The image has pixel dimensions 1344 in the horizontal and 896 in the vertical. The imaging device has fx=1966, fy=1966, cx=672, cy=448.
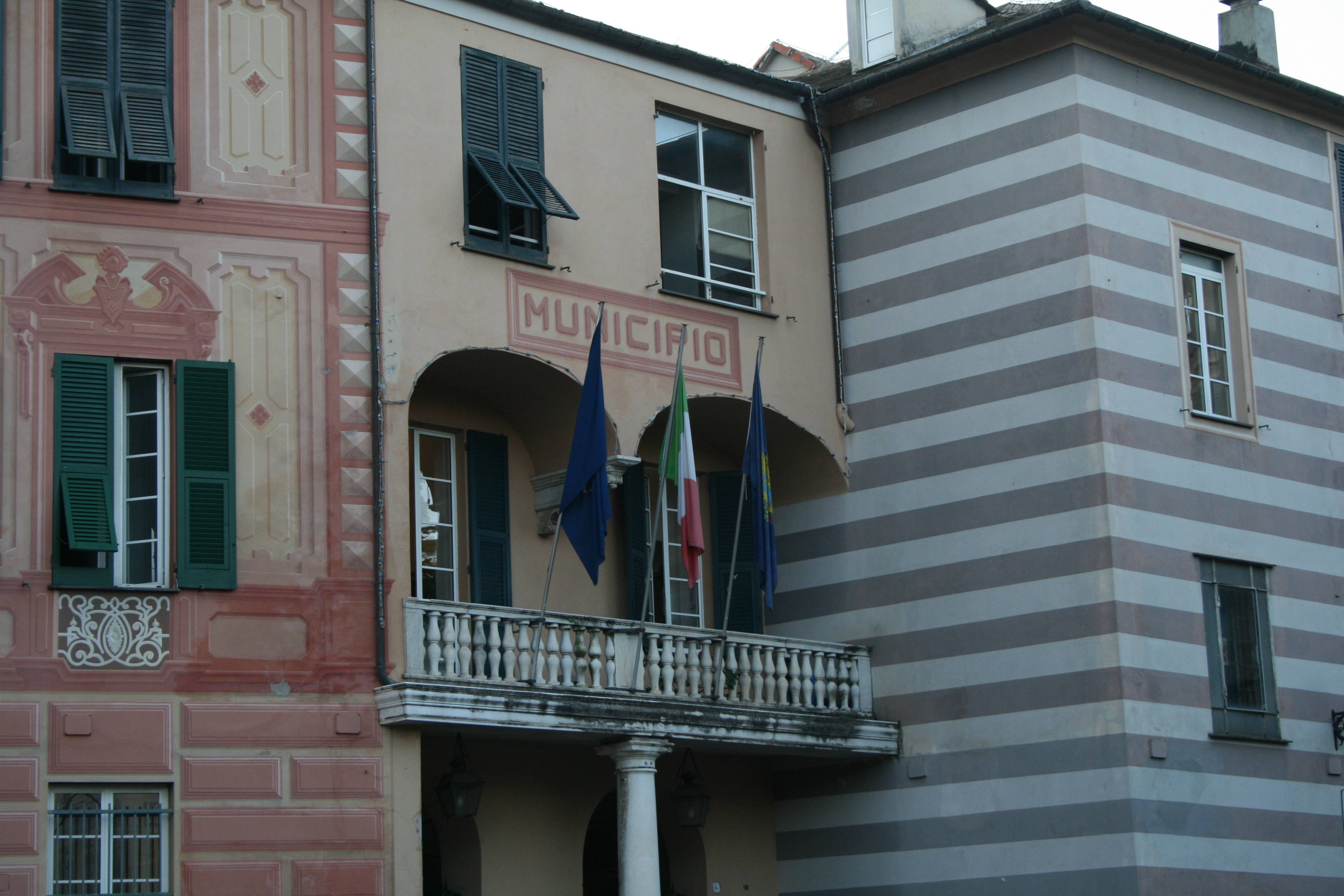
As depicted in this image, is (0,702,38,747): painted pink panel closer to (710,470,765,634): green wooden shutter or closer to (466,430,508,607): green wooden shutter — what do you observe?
(466,430,508,607): green wooden shutter

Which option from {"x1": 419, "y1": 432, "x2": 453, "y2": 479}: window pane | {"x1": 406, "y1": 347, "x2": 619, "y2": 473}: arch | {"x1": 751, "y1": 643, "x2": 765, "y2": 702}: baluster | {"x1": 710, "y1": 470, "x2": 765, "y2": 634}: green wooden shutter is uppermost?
{"x1": 406, "y1": 347, "x2": 619, "y2": 473}: arch

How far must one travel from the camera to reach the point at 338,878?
16.9 metres

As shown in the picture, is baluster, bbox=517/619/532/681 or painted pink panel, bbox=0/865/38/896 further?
baluster, bbox=517/619/532/681

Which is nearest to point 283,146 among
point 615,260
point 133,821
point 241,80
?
point 241,80

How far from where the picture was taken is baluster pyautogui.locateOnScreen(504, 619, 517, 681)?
711 inches

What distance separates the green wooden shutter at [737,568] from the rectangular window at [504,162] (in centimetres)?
413

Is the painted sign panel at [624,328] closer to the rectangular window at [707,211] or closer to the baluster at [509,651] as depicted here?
the rectangular window at [707,211]

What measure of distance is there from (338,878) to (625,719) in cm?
326

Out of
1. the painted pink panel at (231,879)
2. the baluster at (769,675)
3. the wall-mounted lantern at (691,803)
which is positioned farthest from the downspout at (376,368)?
the baluster at (769,675)

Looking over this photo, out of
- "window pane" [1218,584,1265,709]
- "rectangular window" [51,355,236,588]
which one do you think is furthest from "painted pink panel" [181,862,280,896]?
"window pane" [1218,584,1265,709]

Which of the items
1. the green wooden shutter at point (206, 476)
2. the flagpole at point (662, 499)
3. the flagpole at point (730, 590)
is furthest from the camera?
the flagpole at point (730, 590)

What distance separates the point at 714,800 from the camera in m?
21.5

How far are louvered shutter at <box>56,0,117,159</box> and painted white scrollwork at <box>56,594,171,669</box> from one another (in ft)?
12.8

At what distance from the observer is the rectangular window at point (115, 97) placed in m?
17.3
